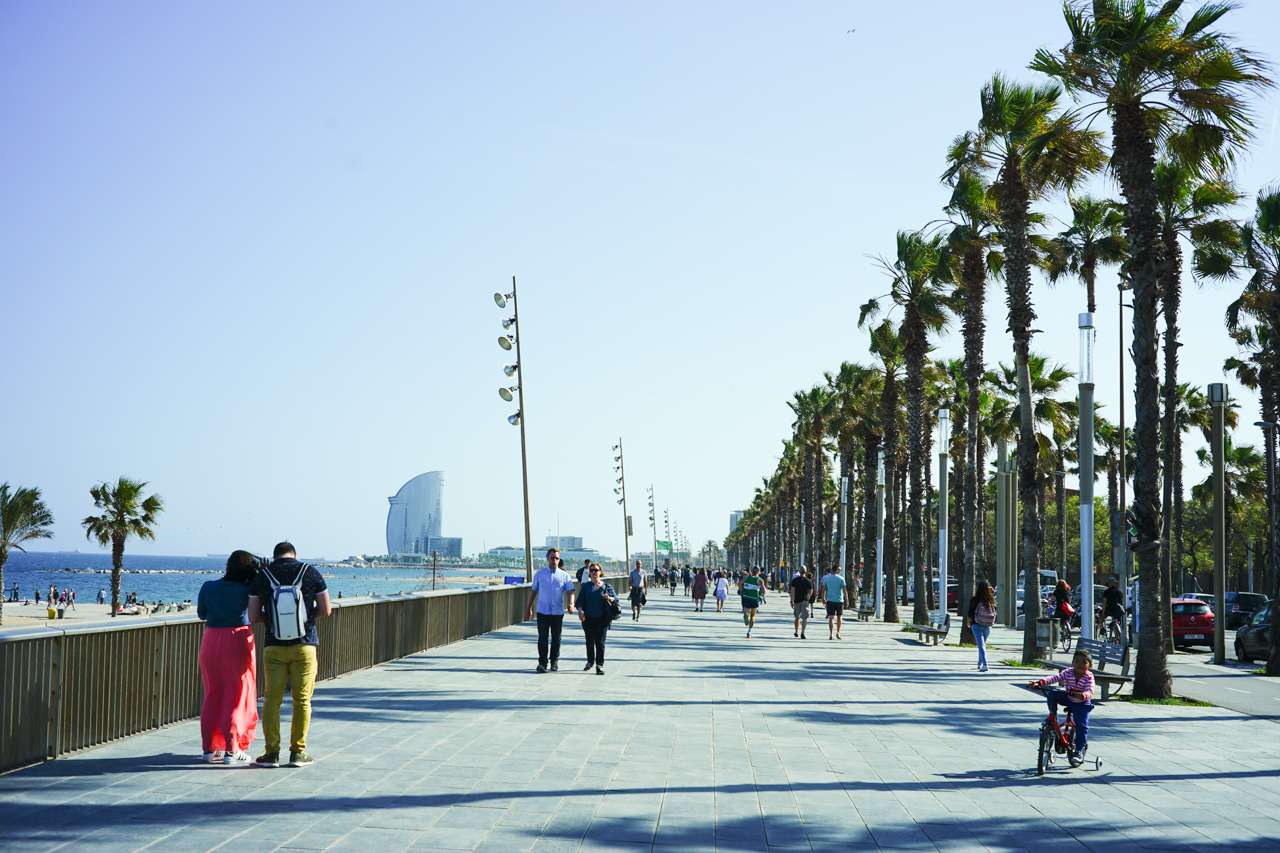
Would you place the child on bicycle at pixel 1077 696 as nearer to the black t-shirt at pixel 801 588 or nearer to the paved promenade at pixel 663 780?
the paved promenade at pixel 663 780

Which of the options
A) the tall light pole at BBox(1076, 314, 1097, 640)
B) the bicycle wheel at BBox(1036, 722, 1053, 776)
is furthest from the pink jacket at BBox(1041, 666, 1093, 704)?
the tall light pole at BBox(1076, 314, 1097, 640)

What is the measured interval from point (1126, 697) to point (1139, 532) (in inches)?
92.7

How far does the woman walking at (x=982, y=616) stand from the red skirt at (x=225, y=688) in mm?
13651

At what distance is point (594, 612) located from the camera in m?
15.8

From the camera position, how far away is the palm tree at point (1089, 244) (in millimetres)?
24469

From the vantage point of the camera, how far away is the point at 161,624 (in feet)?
31.3

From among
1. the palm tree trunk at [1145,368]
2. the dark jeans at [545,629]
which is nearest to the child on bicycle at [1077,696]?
the palm tree trunk at [1145,368]

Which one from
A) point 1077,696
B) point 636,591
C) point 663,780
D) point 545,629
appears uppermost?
point 1077,696

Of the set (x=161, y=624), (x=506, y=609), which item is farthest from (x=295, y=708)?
(x=506, y=609)

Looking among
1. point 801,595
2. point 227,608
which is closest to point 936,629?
point 801,595

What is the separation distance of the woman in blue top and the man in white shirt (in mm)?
304

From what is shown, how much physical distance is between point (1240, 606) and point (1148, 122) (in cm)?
2436

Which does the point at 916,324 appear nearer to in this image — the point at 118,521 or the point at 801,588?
the point at 801,588

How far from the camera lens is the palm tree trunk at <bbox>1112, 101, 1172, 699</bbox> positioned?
14.9 meters
